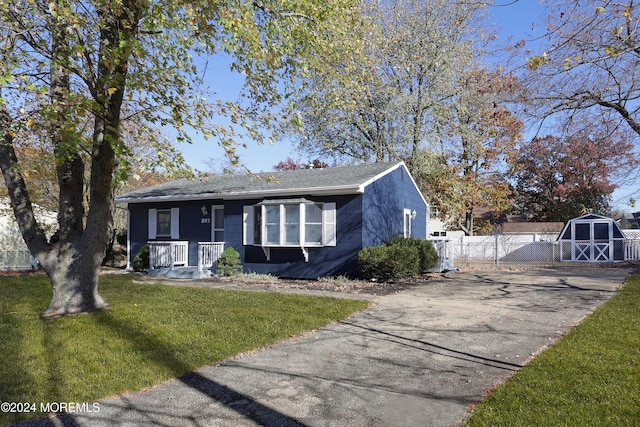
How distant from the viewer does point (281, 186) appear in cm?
1471

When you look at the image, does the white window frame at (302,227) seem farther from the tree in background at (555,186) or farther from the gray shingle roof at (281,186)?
the tree in background at (555,186)

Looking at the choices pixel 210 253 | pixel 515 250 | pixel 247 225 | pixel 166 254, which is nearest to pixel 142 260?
pixel 166 254

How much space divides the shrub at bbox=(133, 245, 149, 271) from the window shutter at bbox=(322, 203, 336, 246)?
23.3ft

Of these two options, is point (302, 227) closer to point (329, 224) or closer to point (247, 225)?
point (329, 224)

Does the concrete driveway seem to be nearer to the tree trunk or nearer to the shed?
the tree trunk

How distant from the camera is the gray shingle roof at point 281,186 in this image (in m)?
13.6

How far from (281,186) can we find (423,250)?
5090 mm

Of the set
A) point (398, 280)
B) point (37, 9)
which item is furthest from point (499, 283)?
point (37, 9)

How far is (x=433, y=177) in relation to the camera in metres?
22.8

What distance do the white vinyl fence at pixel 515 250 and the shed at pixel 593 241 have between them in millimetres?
61

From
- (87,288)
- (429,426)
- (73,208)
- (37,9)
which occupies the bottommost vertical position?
(429,426)

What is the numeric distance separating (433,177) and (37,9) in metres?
18.9

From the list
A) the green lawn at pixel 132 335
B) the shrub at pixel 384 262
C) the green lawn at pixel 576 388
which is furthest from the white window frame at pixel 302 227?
the green lawn at pixel 576 388

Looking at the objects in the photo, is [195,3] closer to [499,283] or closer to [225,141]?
[225,141]
